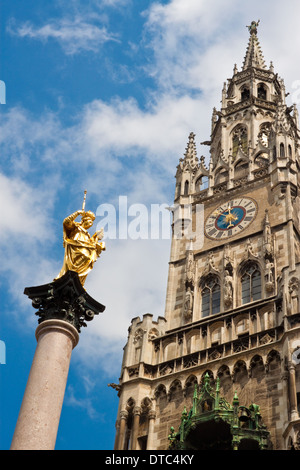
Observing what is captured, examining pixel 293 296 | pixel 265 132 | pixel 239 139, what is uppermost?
pixel 265 132

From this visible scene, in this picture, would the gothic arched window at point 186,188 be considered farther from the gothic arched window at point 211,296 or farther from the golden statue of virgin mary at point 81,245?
the golden statue of virgin mary at point 81,245

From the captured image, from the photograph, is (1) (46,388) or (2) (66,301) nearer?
(1) (46,388)

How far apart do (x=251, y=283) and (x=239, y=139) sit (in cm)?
1558

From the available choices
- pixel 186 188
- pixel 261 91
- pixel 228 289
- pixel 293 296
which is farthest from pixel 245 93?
pixel 293 296

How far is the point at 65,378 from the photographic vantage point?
21906 mm

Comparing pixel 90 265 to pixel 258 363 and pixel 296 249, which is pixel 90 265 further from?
pixel 296 249

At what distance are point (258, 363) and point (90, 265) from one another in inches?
411

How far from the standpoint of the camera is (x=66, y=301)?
2370 centimetres

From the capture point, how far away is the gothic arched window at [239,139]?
51219 mm

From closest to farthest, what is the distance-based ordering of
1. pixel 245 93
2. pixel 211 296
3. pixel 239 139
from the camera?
1. pixel 211 296
2. pixel 239 139
3. pixel 245 93

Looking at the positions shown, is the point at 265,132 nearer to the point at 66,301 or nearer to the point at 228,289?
the point at 228,289

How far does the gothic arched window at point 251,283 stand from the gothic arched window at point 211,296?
136 centimetres
